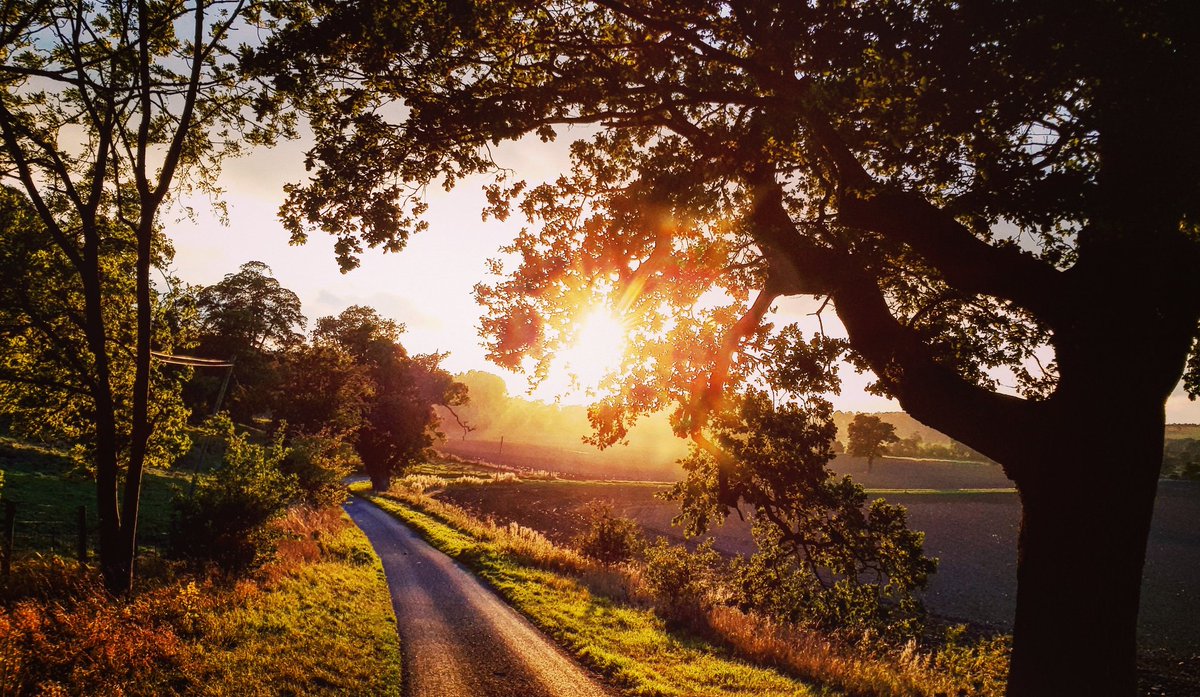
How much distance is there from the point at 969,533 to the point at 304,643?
154 ft

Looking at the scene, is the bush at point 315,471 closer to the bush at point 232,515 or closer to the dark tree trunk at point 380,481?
the bush at point 232,515

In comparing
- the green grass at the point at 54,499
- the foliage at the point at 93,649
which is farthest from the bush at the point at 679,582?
the green grass at the point at 54,499

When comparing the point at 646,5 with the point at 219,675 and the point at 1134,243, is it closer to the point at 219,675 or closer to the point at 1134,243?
the point at 1134,243

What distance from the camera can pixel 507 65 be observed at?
7141 mm

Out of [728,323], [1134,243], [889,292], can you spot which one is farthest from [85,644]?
[889,292]

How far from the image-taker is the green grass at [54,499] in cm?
1470

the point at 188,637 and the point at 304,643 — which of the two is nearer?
the point at 188,637

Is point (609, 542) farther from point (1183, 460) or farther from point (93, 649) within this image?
point (1183, 460)

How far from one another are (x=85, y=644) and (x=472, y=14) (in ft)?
32.3

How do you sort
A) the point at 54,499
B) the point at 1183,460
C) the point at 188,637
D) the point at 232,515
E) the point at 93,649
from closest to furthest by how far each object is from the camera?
the point at 93,649, the point at 188,637, the point at 232,515, the point at 54,499, the point at 1183,460

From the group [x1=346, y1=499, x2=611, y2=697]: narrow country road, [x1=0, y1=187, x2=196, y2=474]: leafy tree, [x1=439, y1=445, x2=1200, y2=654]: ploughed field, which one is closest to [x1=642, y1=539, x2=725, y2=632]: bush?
[x1=439, y1=445, x2=1200, y2=654]: ploughed field

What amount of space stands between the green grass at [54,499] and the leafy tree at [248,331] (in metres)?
13.5

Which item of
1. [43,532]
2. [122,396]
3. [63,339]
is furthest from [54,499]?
[63,339]

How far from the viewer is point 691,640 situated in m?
12.0
